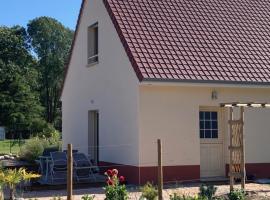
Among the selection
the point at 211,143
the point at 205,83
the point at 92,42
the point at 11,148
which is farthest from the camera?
the point at 11,148

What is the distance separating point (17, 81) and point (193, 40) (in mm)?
40136

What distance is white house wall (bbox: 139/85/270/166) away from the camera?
1561cm

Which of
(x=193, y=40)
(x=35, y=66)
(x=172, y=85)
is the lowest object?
(x=172, y=85)

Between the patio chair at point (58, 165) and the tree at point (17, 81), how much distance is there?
37.0 meters

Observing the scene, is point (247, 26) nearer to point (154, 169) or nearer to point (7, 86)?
point (154, 169)

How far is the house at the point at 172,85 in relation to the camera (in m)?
15.7

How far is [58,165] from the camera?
15.5m

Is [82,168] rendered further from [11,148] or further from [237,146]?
[11,148]

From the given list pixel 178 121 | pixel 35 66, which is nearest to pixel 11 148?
pixel 178 121

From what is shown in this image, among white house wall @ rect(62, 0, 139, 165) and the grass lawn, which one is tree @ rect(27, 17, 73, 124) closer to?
the grass lawn

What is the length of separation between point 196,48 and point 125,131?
3.48m

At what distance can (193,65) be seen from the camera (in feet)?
53.9

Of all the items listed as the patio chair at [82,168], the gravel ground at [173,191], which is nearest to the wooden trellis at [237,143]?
→ the gravel ground at [173,191]

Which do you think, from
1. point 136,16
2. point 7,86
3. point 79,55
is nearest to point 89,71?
point 79,55
